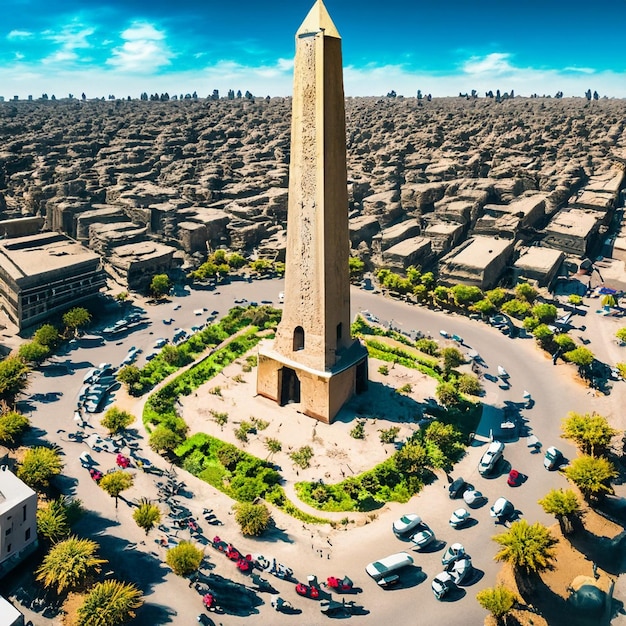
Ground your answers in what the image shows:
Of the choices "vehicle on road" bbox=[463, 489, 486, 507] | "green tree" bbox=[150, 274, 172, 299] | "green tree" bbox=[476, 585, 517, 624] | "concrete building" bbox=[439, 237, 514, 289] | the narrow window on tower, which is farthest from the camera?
"concrete building" bbox=[439, 237, 514, 289]

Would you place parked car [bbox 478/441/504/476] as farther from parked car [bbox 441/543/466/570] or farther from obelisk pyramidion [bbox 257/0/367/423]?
obelisk pyramidion [bbox 257/0/367/423]

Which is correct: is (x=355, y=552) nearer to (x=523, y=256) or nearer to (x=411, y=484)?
(x=411, y=484)

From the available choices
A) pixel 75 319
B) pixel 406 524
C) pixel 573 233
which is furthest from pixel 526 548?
pixel 573 233

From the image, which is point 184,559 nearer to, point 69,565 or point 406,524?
point 69,565

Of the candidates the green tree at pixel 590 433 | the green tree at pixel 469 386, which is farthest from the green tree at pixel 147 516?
the green tree at pixel 590 433

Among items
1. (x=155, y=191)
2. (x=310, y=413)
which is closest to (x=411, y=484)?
(x=310, y=413)

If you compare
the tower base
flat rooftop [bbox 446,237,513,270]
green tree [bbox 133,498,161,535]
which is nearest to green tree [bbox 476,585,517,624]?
the tower base

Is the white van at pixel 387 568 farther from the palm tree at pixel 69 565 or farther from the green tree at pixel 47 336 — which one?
the green tree at pixel 47 336
